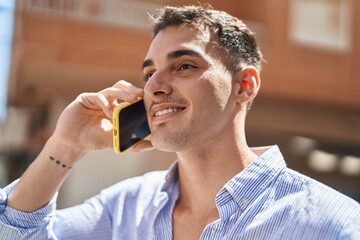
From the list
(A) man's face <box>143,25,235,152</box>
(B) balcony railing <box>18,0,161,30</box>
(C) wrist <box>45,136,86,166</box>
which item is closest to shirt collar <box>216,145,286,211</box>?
(A) man's face <box>143,25,235,152</box>

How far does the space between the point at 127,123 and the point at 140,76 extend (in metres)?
7.17

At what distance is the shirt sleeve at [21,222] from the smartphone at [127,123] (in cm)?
42

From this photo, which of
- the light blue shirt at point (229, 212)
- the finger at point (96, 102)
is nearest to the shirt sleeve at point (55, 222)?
the light blue shirt at point (229, 212)

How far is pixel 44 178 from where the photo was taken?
288cm

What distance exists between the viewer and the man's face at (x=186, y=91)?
2691mm

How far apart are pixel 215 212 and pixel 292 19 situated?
8930mm

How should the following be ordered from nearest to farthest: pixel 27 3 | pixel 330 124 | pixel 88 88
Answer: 1. pixel 27 3
2. pixel 88 88
3. pixel 330 124

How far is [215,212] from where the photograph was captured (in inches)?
107

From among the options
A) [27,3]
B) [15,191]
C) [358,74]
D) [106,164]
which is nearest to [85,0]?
[27,3]

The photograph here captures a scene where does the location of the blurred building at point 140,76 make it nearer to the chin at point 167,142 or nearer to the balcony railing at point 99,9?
the balcony railing at point 99,9

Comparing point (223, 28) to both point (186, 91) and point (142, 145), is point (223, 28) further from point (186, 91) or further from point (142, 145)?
point (142, 145)

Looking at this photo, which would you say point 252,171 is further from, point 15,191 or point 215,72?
point 15,191

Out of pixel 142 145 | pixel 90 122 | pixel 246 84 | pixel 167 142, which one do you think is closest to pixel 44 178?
pixel 90 122

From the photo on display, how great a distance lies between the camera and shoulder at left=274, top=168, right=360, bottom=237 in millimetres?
2326
